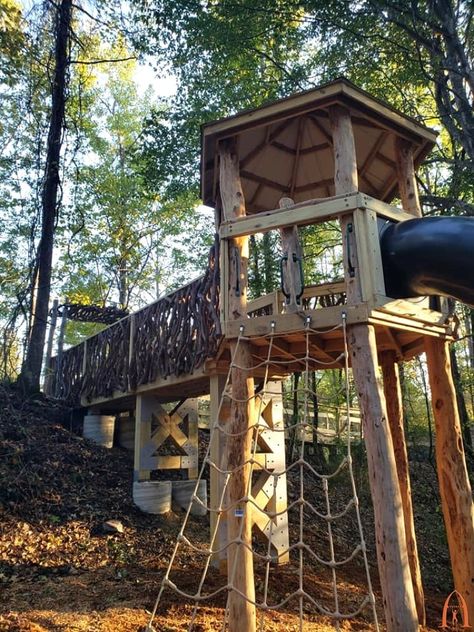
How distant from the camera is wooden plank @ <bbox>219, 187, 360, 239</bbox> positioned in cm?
432

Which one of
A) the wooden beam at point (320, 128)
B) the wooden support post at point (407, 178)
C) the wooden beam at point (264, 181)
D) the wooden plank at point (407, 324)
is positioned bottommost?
the wooden plank at point (407, 324)

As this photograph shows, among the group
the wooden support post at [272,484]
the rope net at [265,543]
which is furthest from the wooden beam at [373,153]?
the wooden support post at [272,484]

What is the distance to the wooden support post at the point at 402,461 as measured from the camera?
528cm

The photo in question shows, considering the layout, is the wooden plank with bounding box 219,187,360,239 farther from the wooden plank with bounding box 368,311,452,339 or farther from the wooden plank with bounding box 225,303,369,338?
the wooden plank with bounding box 368,311,452,339

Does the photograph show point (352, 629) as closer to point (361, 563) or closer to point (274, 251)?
point (361, 563)

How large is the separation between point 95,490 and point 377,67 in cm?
1004

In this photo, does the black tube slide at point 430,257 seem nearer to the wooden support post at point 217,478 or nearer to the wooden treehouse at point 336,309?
the wooden treehouse at point 336,309

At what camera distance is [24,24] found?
7453mm

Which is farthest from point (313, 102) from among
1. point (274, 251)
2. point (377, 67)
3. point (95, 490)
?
point (274, 251)

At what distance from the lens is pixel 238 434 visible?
14.5ft

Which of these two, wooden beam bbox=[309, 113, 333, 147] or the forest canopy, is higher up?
the forest canopy

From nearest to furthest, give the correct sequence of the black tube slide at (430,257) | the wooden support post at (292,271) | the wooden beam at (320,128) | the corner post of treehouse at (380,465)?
the corner post of treehouse at (380,465) → the black tube slide at (430,257) → the wooden support post at (292,271) → the wooden beam at (320,128)

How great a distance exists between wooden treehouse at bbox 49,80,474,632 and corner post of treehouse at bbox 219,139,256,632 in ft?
0.04

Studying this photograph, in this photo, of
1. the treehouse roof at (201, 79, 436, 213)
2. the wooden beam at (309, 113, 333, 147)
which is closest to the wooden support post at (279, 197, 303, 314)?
the treehouse roof at (201, 79, 436, 213)
